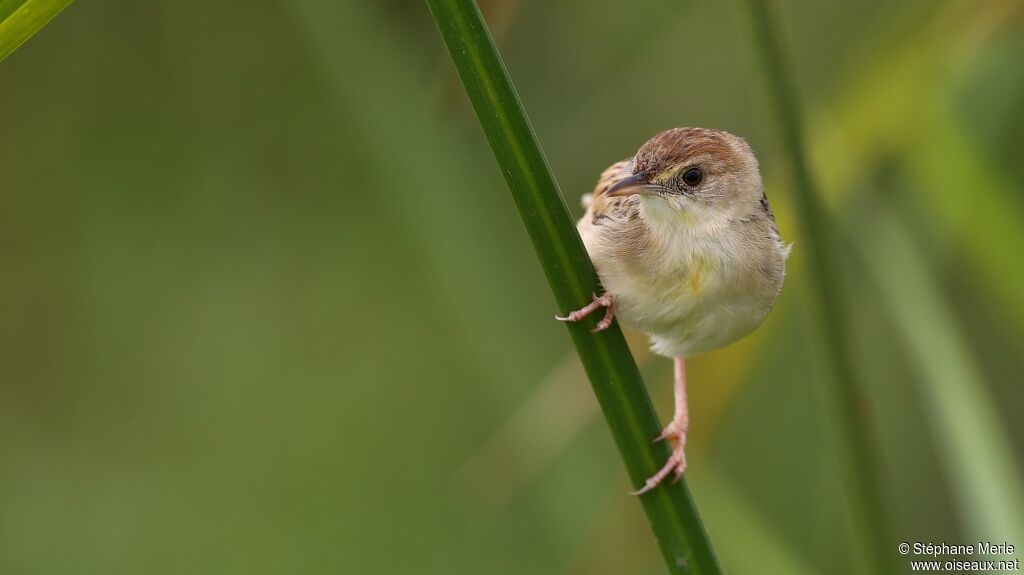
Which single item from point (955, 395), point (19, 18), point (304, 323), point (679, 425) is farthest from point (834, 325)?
point (304, 323)

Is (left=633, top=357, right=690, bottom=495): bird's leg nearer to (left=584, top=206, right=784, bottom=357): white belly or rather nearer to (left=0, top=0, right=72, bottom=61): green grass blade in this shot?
(left=584, top=206, right=784, bottom=357): white belly

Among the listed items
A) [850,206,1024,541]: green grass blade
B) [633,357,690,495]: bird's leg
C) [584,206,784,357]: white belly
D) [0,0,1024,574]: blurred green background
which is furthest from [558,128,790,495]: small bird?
[0,0,1024,574]: blurred green background

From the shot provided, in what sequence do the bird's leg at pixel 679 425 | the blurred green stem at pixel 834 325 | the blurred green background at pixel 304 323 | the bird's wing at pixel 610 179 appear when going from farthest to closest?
the blurred green background at pixel 304 323
the bird's wing at pixel 610 179
the bird's leg at pixel 679 425
the blurred green stem at pixel 834 325

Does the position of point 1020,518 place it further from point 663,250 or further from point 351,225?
point 351,225

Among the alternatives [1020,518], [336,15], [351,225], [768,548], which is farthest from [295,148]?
[1020,518]

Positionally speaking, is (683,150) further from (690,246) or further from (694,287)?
(694,287)

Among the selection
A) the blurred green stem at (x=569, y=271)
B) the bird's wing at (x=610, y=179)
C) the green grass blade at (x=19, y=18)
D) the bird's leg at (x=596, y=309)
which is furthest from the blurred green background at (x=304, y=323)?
the green grass blade at (x=19, y=18)

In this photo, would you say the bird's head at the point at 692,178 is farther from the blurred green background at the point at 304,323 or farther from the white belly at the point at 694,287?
the blurred green background at the point at 304,323
